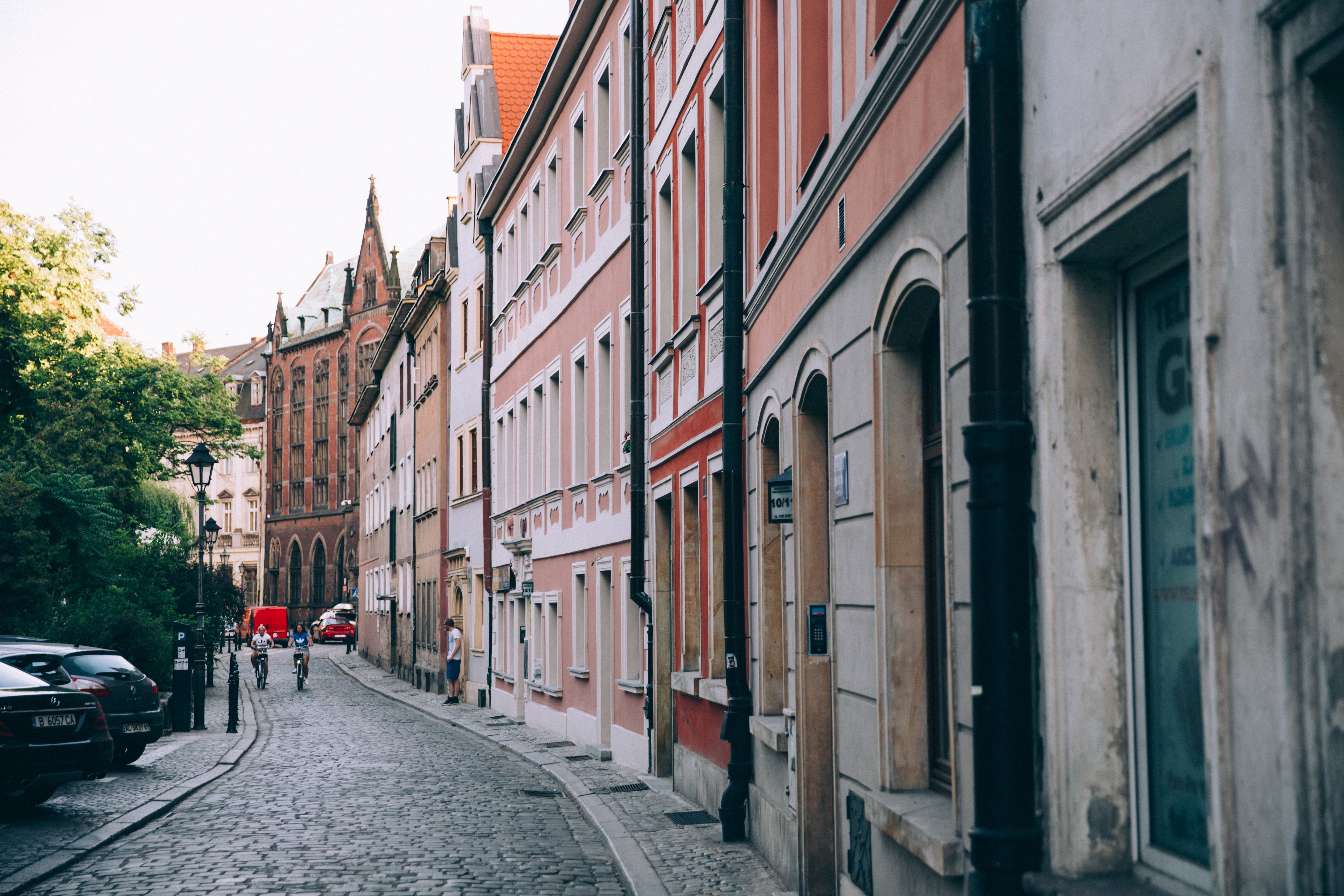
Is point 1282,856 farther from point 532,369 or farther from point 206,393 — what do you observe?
point 206,393

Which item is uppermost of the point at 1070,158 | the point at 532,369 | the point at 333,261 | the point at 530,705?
the point at 333,261

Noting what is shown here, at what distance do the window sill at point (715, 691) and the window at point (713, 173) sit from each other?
12.8 ft

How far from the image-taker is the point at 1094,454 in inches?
182

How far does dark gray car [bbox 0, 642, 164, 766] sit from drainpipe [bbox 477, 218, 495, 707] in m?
13.6

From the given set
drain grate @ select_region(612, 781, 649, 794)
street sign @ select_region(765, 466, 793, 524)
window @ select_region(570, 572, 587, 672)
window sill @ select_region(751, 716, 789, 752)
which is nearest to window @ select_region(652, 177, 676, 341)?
drain grate @ select_region(612, 781, 649, 794)

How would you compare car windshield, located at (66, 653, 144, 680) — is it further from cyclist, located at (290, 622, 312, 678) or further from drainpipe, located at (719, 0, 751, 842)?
cyclist, located at (290, 622, 312, 678)

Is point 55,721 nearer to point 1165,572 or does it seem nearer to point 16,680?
point 16,680

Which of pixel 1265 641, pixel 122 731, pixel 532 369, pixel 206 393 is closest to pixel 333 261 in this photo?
pixel 206 393

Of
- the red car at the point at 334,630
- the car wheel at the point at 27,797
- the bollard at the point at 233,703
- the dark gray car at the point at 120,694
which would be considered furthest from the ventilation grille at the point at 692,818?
the red car at the point at 334,630

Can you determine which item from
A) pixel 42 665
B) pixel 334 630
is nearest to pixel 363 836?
pixel 42 665

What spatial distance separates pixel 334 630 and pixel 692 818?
69614mm

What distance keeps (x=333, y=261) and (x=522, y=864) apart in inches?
4200

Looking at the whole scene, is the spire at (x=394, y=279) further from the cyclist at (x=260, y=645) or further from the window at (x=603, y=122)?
the window at (x=603, y=122)

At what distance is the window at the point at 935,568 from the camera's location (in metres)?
6.69
